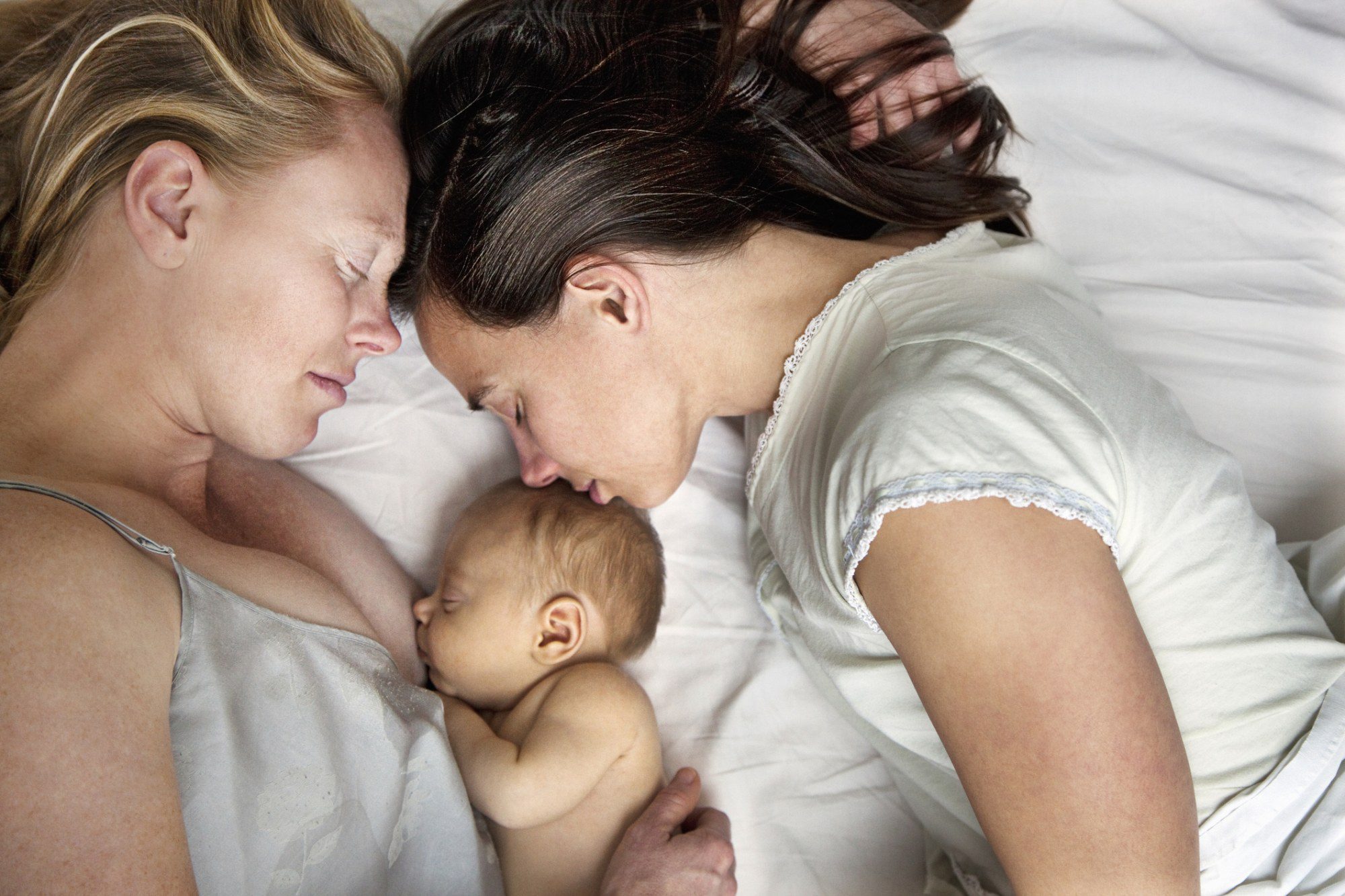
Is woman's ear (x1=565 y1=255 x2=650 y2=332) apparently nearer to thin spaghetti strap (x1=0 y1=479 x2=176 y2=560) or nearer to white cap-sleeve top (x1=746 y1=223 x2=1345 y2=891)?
white cap-sleeve top (x1=746 y1=223 x2=1345 y2=891)

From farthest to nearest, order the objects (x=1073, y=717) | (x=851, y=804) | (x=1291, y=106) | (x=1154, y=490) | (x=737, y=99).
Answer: (x=1291, y=106) → (x=851, y=804) → (x=737, y=99) → (x=1154, y=490) → (x=1073, y=717)

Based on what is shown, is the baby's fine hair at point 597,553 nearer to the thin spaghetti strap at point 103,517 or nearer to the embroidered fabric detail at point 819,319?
the embroidered fabric detail at point 819,319

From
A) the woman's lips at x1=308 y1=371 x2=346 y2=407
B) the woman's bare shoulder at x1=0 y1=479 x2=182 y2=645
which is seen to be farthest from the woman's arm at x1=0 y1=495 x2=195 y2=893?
the woman's lips at x1=308 y1=371 x2=346 y2=407

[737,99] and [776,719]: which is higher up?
[737,99]

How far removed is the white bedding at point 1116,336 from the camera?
1.46m

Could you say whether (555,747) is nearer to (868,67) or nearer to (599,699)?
(599,699)

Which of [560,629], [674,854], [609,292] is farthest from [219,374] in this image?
[674,854]

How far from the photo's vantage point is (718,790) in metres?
1.44

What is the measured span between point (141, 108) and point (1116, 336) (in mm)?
1422

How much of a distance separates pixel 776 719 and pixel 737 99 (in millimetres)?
881

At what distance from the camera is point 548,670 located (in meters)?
1.46

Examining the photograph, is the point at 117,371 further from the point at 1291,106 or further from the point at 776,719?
the point at 1291,106

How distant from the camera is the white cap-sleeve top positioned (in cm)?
94

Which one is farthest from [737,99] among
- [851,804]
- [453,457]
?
[851,804]
